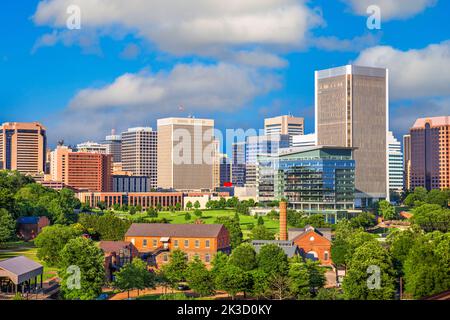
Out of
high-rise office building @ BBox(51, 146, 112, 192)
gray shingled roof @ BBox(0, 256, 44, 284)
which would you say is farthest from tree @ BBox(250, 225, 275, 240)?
high-rise office building @ BBox(51, 146, 112, 192)

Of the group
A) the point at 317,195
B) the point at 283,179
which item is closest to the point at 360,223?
the point at 317,195

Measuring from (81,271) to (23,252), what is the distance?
71.4ft

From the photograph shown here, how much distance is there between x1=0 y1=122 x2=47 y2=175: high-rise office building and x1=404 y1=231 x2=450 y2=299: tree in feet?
516

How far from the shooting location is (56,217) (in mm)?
77188

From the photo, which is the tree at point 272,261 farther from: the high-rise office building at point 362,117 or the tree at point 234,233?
the high-rise office building at point 362,117

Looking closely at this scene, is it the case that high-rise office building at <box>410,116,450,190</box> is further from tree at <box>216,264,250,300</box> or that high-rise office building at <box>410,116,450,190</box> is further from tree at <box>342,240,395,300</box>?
tree at <box>216,264,250,300</box>

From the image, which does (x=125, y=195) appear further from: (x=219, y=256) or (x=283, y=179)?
(x=219, y=256)

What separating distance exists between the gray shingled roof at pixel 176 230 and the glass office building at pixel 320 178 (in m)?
52.3

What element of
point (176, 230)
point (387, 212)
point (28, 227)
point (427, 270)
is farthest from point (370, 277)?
point (387, 212)

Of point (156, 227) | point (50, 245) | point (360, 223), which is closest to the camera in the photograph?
point (50, 245)

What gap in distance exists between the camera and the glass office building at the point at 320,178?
4146 inches

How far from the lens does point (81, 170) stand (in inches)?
6644

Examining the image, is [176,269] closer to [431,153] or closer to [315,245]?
[315,245]

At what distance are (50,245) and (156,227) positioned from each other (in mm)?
11005
